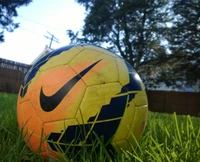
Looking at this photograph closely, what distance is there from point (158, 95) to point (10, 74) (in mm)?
10705

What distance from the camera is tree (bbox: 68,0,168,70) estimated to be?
85.5 feet

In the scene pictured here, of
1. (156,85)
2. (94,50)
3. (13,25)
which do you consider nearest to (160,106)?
(156,85)

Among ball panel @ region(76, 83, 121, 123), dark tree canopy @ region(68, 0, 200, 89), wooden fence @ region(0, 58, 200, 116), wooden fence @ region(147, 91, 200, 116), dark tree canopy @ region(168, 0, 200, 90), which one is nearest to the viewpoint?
ball panel @ region(76, 83, 121, 123)

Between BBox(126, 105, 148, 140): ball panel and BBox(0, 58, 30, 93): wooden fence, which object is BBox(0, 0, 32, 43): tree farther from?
BBox(126, 105, 148, 140): ball panel

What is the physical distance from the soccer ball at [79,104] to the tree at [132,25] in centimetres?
2430

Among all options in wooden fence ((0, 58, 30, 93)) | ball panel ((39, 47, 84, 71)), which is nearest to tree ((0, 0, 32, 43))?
wooden fence ((0, 58, 30, 93))

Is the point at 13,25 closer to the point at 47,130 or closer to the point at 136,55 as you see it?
the point at 136,55

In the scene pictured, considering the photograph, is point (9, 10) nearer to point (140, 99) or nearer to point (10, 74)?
point (10, 74)

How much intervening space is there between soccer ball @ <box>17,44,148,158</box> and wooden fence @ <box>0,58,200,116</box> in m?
17.0

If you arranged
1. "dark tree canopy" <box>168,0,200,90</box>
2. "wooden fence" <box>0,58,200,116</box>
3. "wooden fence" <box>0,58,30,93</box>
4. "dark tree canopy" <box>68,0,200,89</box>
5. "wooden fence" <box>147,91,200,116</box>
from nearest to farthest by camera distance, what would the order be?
1. "wooden fence" <box>0,58,30,93</box>
2. "wooden fence" <box>0,58,200,116</box>
3. "wooden fence" <box>147,91,200,116</box>
4. "dark tree canopy" <box>168,0,200,90</box>
5. "dark tree canopy" <box>68,0,200,89</box>

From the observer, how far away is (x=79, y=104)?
4.92 ft

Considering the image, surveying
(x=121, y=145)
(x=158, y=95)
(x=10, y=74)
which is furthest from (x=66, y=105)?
(x=158, y=95)

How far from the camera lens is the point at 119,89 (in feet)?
5.22

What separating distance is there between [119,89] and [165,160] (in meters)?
0.45
